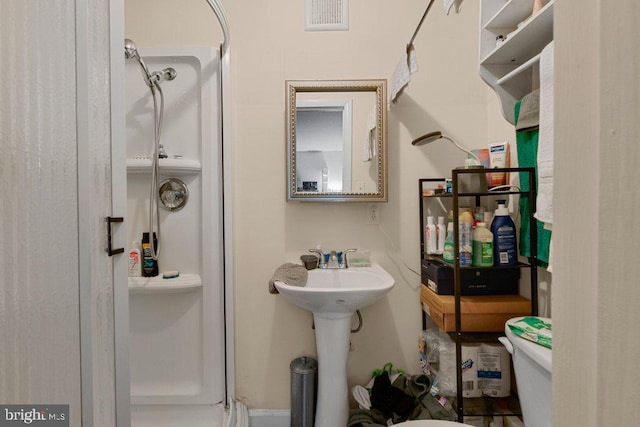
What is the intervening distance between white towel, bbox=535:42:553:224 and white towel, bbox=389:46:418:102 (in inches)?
18.1

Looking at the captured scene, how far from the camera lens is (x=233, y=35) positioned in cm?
162

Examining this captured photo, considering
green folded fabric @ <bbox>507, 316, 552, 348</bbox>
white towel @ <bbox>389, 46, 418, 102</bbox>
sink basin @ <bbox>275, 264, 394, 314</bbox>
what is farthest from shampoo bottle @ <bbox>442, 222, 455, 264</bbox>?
white towel @ <bbox>389, 46, 418, 102</bbox>

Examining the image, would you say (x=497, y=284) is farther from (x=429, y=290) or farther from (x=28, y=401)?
(x=28, y=401)

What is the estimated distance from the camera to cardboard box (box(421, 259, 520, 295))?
1.35 metres

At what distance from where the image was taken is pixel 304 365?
1.52m

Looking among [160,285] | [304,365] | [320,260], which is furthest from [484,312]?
[160,285]

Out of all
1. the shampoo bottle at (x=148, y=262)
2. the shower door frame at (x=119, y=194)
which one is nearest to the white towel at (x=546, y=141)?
the shower door frame at (x=119, y=194)

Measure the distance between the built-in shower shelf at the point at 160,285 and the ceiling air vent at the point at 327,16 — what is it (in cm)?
148

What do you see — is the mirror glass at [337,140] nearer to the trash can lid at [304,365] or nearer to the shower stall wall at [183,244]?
the shower stall wall at [183,244]

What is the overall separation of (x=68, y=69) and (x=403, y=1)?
1652 mm

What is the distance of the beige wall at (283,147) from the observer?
1.62m

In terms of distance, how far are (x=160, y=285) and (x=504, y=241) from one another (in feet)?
5.27

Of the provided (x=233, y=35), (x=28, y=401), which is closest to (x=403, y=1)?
(x=233, y=35)

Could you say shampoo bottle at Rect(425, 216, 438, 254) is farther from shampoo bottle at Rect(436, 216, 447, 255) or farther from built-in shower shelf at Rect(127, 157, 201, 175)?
built-in shower shelf at Rect(127, 157, 201, 175)
